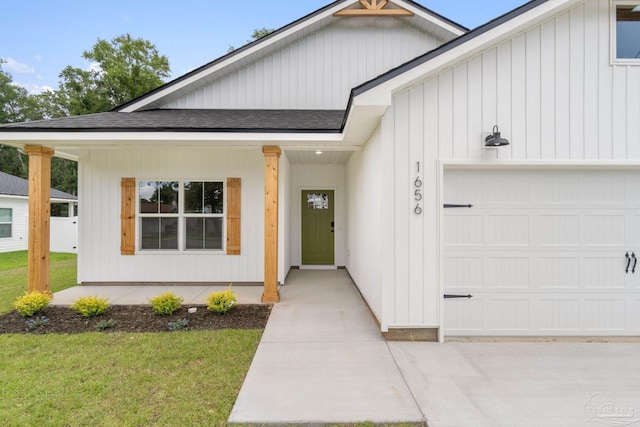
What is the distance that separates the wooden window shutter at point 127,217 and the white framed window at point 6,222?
33.1 ft

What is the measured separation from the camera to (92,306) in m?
4.24

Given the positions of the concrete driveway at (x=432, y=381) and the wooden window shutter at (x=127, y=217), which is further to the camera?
the wooden window shutter at (x=127, y=217)

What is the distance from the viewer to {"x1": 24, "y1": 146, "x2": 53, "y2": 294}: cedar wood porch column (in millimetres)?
4797

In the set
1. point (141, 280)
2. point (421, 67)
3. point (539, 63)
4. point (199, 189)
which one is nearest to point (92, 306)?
point (141, 280)

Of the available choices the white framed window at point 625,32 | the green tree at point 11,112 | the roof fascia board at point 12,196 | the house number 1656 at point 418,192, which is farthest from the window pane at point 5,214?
the white framed window at point 625,32

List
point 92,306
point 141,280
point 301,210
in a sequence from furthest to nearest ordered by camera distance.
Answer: point 301,210
point 141,280
point 92,306

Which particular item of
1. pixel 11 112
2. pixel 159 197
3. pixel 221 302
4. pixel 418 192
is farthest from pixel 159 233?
pixel 11 112

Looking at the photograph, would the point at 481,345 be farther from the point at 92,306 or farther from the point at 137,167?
the point at 137,167

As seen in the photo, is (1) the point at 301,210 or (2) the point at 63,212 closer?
(1) the point at 301,210

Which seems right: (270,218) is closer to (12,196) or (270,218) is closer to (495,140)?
(495,140)

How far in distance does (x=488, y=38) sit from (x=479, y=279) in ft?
9.12

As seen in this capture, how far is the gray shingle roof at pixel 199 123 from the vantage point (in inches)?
180

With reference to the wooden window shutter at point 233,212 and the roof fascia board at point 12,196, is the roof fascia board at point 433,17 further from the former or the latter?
the roof fascia board at point 12,196

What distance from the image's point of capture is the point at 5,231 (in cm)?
1184
